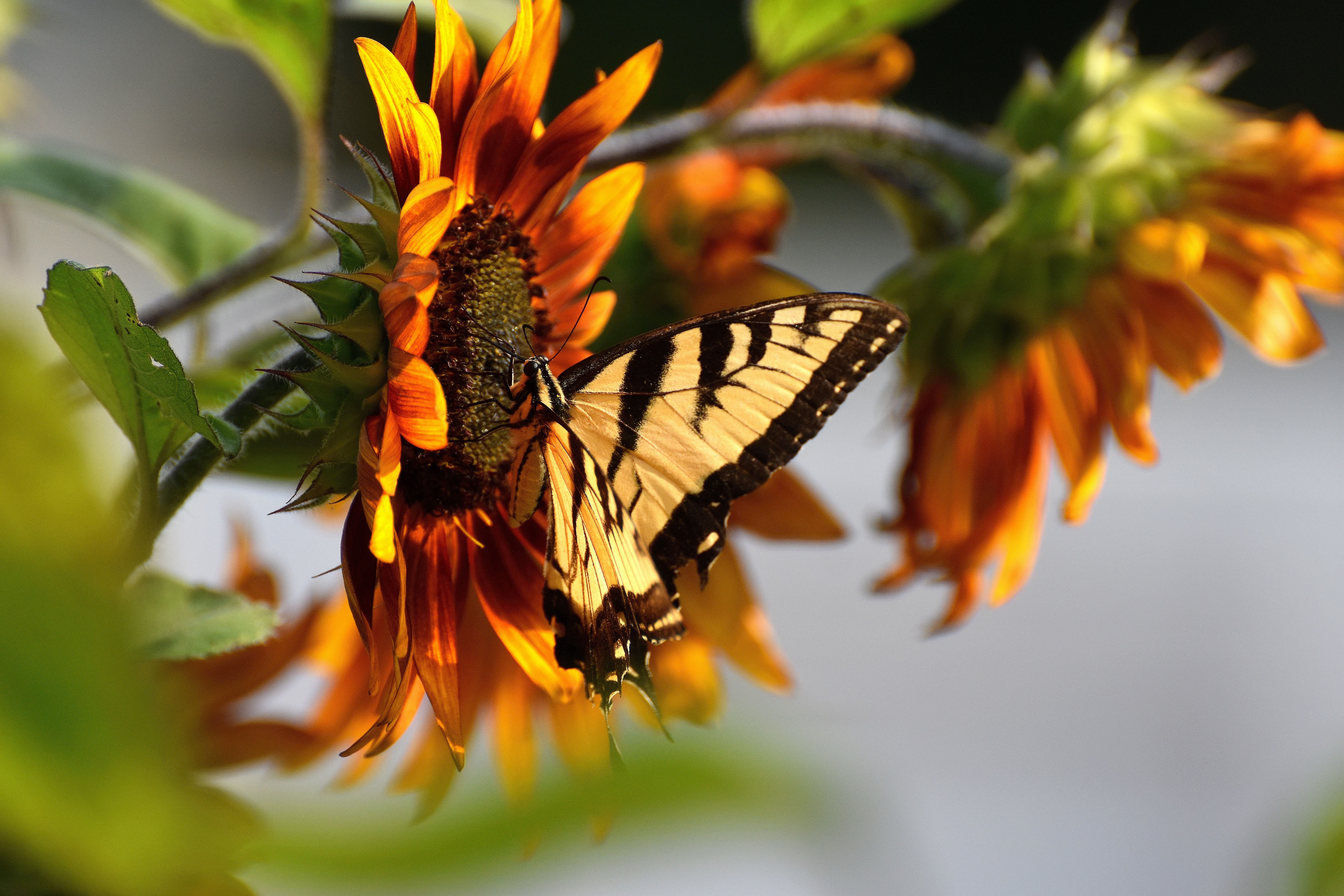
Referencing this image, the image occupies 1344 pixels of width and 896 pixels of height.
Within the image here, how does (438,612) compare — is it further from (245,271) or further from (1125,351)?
(1125,351)

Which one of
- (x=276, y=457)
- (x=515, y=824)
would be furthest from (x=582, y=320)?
(x=515, y=824)

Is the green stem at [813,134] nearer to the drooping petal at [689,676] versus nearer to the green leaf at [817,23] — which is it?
the green leaf at [817,23]

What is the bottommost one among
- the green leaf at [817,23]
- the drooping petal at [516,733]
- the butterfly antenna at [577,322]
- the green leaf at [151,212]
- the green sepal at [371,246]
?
the drooping petal at [516,733]

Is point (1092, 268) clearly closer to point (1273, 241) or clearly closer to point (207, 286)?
point (1273, 241)

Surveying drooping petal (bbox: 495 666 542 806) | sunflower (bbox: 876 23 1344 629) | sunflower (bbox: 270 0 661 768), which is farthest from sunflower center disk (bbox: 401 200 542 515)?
sunflower (bbox: 876 23 1344 629)

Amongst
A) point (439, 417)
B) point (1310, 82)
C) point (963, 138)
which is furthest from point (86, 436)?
point (1310, 82)

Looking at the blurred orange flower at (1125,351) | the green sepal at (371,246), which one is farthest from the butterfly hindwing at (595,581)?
the blurred orange flower at (1125,351)
